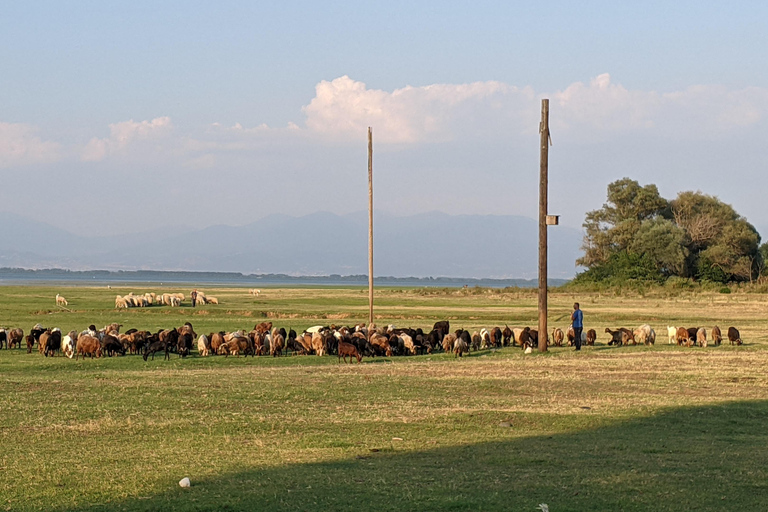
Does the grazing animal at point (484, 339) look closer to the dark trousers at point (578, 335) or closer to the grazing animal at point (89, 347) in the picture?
the dark trousers at point (578, 335)

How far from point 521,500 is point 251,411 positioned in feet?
24.5

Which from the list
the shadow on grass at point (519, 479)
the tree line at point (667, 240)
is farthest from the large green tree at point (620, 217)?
the shadow on grass at point (519, 479)

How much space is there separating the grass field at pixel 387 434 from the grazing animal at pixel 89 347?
1.16 meters

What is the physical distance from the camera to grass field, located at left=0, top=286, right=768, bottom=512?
374 inches

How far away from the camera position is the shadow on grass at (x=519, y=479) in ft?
29.8

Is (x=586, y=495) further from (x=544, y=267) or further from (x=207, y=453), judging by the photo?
(x=544, y=267)

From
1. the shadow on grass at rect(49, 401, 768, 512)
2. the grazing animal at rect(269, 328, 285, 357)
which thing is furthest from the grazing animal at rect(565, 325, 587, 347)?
the shadow on grass at rect(49, 401, 768, 512)

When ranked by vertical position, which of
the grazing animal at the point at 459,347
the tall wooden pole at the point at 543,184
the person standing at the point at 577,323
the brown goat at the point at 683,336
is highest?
the tall wooden pole at the point at 543,184

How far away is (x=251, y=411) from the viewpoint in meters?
15.7

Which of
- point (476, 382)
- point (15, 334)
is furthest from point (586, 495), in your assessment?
point (15, 334)

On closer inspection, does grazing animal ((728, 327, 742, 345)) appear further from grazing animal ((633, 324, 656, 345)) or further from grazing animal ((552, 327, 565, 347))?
grazing animal ((552, 327, 565, 347))

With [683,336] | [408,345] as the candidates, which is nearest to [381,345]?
[408,345]

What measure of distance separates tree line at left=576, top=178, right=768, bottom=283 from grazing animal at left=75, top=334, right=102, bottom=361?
6938cm

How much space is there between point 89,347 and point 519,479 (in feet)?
68.0
